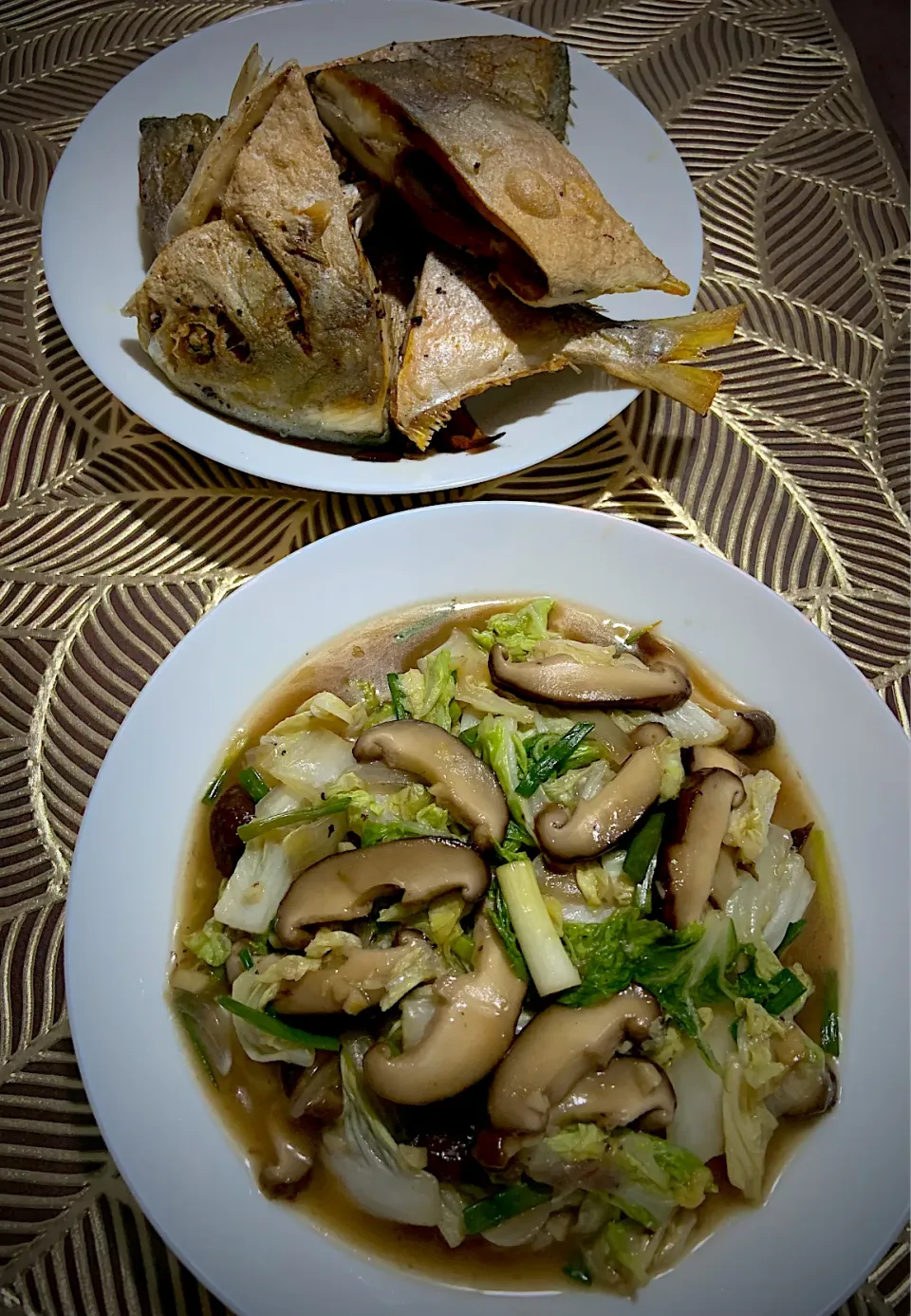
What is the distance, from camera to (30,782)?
2230mm

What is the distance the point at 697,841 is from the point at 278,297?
1705 mm

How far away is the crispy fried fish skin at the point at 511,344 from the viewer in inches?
92.3

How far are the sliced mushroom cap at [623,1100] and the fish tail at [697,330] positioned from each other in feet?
6.05

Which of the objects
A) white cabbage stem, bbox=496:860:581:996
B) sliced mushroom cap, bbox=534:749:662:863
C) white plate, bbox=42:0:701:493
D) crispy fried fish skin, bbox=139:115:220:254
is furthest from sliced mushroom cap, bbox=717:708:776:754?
crispy fried fish skin, bbox=139:115:220:254

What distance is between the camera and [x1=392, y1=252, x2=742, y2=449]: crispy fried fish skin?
2.34 metres

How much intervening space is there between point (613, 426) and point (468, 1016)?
1.87 m

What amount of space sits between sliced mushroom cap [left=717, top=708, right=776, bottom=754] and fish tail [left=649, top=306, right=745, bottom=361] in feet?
3.45

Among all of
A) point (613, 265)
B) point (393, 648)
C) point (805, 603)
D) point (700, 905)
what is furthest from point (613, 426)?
point (700, 905)

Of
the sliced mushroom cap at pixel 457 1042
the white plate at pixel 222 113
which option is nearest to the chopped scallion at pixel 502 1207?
the sliced mushroom cap at pixel 457 1042

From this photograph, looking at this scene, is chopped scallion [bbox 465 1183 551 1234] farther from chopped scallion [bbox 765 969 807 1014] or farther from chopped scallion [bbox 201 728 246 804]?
chopped scallion [bbox 201 728 246 804]

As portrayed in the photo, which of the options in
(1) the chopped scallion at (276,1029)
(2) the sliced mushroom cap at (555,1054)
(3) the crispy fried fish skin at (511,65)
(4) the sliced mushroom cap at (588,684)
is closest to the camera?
(2) the sliced mushroom cap at (555,1054)

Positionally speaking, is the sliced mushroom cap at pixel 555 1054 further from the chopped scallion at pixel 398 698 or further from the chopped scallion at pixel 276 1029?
the chopped scallion at pixel 398 698

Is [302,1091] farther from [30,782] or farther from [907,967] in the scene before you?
[907,967]

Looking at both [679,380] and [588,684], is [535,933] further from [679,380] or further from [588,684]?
[679,380]
